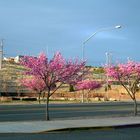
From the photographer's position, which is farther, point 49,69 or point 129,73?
point 129,73

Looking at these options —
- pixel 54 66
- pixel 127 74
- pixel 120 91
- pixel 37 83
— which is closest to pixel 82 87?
pixel 37 83

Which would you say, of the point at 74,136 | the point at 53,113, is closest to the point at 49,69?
the point at 74,136

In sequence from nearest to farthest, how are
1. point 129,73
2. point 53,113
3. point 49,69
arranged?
point 49,69, point 129,73, point 53,113

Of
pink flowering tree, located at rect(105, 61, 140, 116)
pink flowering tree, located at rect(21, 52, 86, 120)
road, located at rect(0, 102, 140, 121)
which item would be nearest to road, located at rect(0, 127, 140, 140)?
pink flowering tree, located at rect(21, 52, 86, 120)

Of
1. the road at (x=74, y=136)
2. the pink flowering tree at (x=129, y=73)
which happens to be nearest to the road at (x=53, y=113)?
the pink flowering tree at (x=129, y=73)

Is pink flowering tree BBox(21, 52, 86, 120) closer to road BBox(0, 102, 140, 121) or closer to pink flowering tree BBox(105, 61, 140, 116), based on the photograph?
road BBox(0, 102, 140, 121)

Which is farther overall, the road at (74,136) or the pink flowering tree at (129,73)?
the pink flowering tree at (129,73)

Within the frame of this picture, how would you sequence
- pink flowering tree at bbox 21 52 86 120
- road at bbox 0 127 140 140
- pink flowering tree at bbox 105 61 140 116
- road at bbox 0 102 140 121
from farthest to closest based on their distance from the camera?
pink flowering tree at bbox 105 61 140 116, road at bbox 0 102 140 121, pink flowering tree at bbox 21 52 86 120, road at bbox 0 127 140 140

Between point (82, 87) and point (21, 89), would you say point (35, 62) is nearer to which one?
point (82, 87)

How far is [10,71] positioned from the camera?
13188 centimetres

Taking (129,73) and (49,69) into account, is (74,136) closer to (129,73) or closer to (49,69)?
(49,69)

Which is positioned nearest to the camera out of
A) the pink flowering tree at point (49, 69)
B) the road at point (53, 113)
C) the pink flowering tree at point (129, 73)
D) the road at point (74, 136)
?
the road at point (74, 136)

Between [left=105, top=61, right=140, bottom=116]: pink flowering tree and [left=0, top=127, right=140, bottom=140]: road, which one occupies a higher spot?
[left=105, top=61, right=140, bottom=116]: pink flowering tree

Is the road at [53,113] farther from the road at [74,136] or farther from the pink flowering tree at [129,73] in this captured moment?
the road at [74,136]
